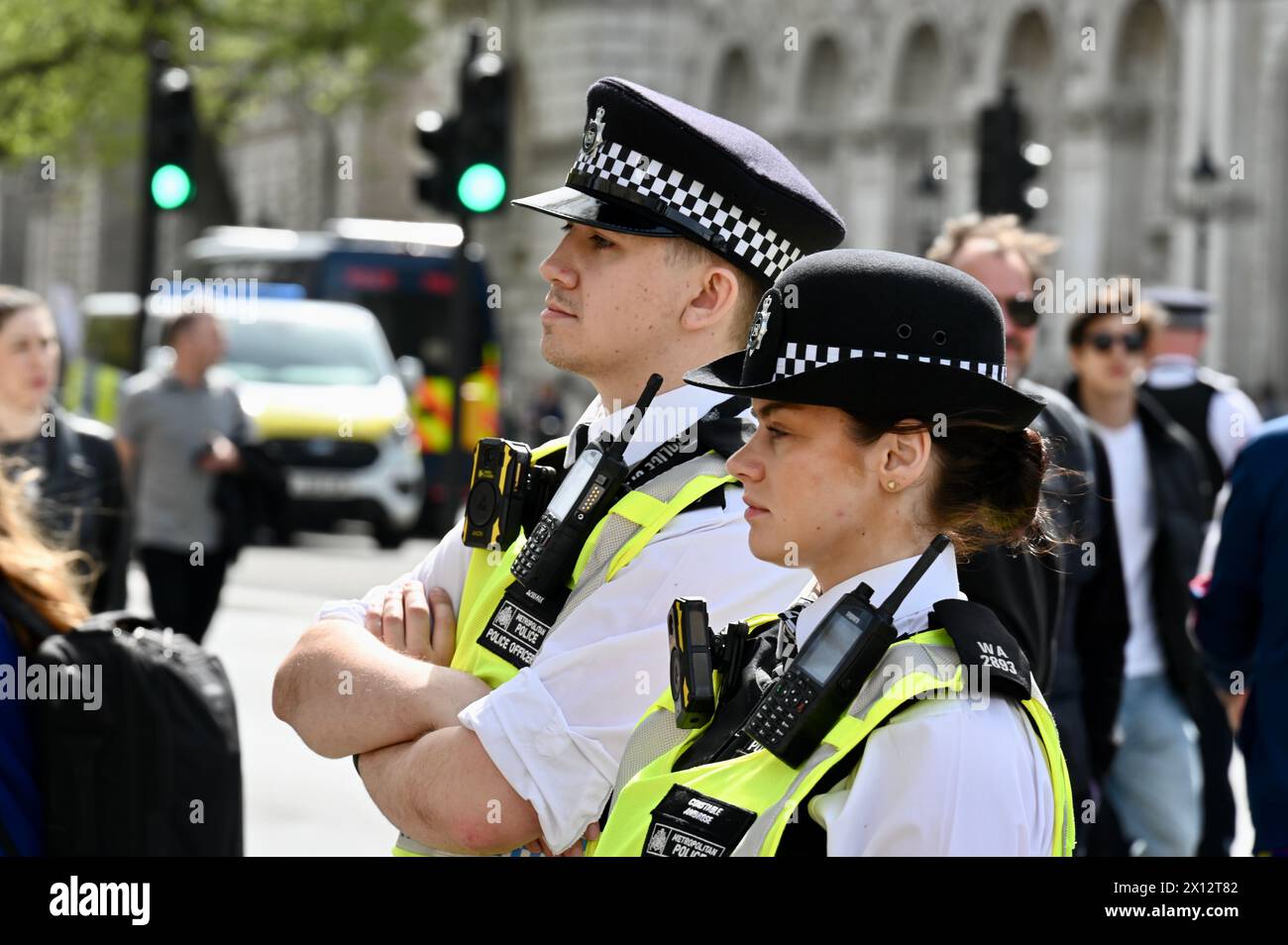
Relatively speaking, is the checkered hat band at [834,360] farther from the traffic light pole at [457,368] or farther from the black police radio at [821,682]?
the traffic light pole at [457,368]

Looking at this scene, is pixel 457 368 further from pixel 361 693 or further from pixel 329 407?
pixel 361 693

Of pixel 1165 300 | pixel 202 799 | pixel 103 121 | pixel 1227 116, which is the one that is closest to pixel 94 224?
pixel 103 121

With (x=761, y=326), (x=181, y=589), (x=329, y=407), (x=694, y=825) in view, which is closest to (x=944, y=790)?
(x=694, y=825)

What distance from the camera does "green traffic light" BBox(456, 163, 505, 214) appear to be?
12156mm

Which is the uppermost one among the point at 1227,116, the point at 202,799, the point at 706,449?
the point at 1227,116

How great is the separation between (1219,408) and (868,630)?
269 inches

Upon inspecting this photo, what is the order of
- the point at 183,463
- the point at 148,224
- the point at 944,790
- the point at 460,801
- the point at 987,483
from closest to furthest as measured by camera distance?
the point at 944,790
the point at 987,483
the point at 460,801
the point at 183,463
the point at 148,224

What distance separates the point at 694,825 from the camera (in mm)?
2521

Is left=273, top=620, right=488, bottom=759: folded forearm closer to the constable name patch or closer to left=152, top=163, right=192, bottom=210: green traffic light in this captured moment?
the constable name patch

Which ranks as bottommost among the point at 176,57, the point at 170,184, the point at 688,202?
the point at 688,202

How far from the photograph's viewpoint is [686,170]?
3.32m

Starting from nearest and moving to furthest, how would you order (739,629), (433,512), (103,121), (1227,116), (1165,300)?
1. (739,629)
2. (1165,300)
3. (433,512)
4. (1227,116)
5. (103,121)

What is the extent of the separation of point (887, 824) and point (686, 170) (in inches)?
50.5

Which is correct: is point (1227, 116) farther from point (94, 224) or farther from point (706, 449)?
point (94, 224)
